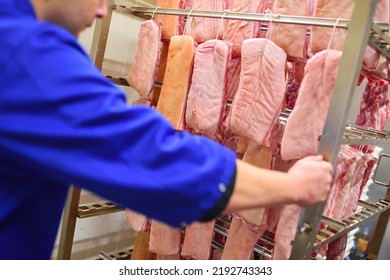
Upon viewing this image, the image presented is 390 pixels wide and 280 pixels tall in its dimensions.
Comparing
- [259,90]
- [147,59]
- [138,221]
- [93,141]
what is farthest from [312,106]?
[138,221]

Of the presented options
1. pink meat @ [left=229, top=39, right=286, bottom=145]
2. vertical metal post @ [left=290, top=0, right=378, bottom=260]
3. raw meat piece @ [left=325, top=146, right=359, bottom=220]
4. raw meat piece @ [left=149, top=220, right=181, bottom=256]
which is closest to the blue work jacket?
vertical metal post @ [left=290, top=0, right=378, bottom=260]

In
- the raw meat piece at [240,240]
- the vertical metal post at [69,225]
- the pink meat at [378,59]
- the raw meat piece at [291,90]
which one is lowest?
the vertical metal post at [69,225]

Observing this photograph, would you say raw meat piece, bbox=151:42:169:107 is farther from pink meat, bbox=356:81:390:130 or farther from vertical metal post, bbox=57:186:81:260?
pink meat, bbox=356:81:390:130

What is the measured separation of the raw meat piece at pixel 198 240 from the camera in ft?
6.32

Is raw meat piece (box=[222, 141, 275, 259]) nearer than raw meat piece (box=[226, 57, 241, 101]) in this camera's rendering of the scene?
Yes

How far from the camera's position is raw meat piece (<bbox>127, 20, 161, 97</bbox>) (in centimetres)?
203

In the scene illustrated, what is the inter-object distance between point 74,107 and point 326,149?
2.52 feet

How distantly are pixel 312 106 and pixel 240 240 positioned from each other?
82cm

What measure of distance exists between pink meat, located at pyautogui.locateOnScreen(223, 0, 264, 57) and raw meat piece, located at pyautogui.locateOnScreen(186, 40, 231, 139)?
0.08 m

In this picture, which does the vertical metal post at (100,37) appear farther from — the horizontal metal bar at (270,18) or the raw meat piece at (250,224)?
the raw meat piece at (250,224)

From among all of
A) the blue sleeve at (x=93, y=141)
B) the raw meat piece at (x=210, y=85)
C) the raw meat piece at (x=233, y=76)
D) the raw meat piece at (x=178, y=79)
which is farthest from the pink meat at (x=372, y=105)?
the blue sleeve at (x=93, y=141)

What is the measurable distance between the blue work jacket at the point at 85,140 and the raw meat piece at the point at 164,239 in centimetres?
129

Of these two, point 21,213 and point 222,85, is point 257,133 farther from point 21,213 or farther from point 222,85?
point 21,213
